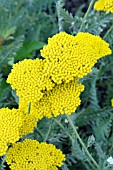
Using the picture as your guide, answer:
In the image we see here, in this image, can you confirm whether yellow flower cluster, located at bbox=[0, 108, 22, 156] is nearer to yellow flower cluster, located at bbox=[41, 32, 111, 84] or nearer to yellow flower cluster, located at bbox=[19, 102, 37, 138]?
yellow flower cluster, located at bbox=[19, 102, 37, 138]

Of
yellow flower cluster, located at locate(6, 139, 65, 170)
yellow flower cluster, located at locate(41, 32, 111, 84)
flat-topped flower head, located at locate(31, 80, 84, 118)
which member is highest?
yellow flower cluster, located at locate(41, 32, 111, 84)

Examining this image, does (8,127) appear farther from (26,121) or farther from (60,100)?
(60,100)

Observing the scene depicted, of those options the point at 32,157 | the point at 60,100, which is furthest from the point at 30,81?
the point at 32,157

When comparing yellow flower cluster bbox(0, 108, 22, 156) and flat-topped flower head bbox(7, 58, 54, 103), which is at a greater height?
flat-topped flower head bbox(7, 58, 54, 103)

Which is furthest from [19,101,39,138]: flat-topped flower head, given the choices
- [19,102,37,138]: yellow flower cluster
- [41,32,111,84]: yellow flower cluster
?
[41,32,111,84]: yellow flower cluster

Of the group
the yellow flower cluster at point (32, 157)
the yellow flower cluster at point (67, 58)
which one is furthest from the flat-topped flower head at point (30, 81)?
the yellow flower cluster at point (32, 157)
